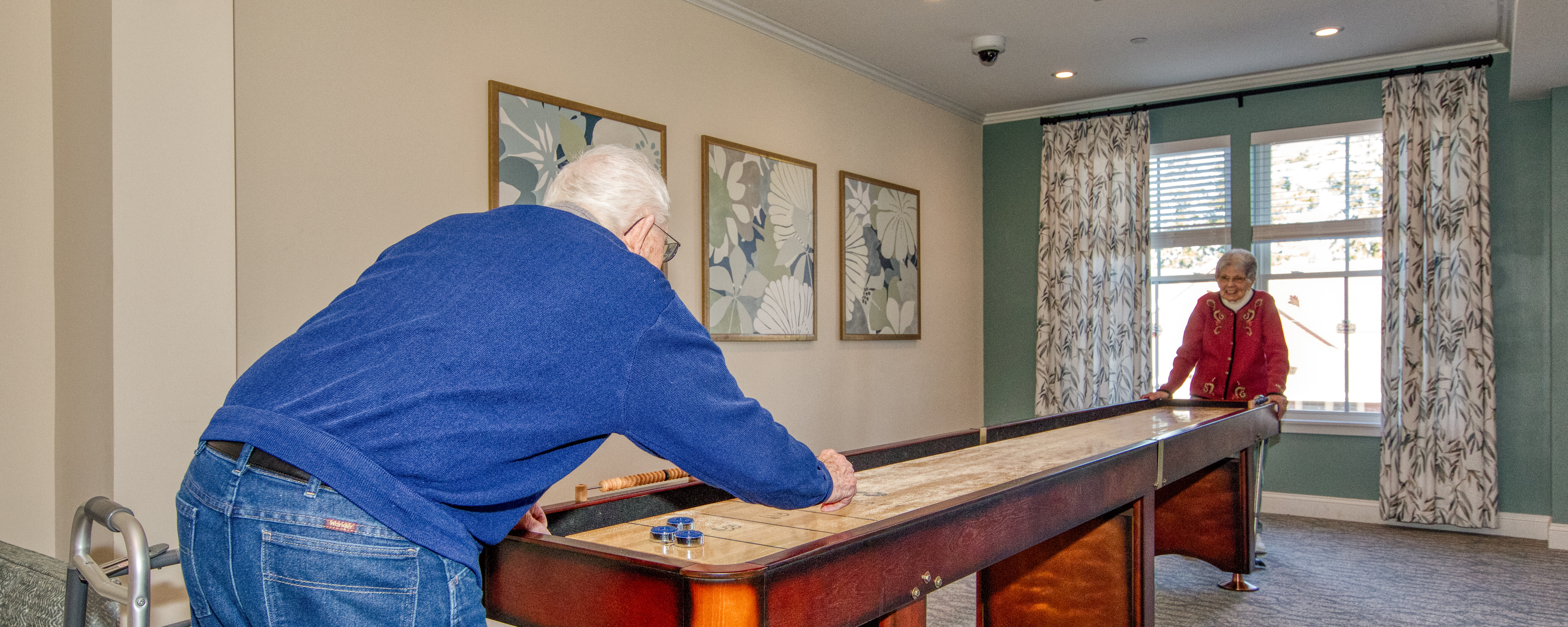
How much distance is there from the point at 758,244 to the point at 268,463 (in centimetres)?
328

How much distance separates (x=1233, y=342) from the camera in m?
4.40

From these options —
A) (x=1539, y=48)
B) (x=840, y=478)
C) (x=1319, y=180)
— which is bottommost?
(x=840, y=478)

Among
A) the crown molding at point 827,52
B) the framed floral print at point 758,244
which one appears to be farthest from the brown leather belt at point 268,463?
the crown molding at point 827,52

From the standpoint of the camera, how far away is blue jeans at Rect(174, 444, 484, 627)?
40.9 inches

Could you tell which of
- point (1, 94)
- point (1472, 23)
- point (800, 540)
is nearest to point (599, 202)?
point (800, 540)

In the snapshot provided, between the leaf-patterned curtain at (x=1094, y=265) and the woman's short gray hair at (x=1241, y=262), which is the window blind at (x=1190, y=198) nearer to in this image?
the leaf-patterned curtain at (x=1094, y=265)

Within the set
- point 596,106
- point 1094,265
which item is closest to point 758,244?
point 596,106

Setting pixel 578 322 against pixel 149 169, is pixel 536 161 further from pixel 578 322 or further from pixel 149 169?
pixel 578 322

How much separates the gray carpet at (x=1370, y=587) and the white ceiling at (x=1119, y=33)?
99.8 inches

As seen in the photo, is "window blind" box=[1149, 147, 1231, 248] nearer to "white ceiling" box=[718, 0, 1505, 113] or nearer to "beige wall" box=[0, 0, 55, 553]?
"white ceiling" box=[718, 0, 1505, 113]

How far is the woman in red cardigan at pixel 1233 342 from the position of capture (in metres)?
4.30

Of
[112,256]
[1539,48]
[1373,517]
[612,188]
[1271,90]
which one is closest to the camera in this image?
[612,188]

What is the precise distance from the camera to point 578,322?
3.60 feet

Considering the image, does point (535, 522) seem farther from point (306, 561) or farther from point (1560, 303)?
point (1560, 303)
